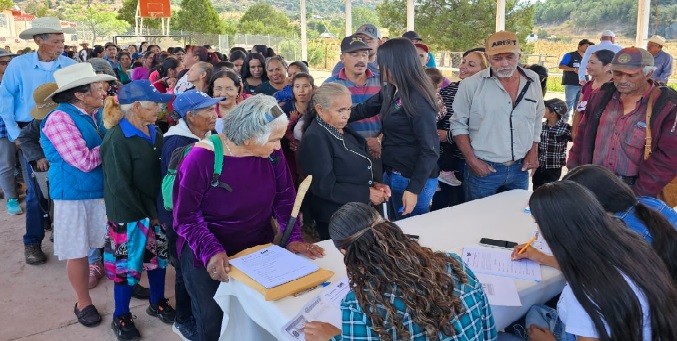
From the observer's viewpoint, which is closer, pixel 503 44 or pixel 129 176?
pixel 129 176

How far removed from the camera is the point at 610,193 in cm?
198

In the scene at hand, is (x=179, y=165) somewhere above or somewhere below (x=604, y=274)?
above

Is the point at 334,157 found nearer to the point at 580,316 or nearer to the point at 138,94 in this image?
the point at 138,94

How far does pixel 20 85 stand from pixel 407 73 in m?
3.52

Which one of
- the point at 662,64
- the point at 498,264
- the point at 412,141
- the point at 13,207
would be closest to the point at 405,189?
the point at 412,141

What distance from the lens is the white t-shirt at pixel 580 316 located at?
4.96ft

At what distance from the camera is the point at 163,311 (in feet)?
10.7

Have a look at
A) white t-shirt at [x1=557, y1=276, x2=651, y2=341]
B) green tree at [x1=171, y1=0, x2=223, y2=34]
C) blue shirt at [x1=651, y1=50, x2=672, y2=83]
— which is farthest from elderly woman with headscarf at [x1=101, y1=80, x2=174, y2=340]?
green tree at [x1=171, y1=0, x2=223, y2=34]

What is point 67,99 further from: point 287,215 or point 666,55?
point 666,55

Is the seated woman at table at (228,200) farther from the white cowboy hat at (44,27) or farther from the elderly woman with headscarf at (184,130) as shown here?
the white cowboy hat at (44,27)

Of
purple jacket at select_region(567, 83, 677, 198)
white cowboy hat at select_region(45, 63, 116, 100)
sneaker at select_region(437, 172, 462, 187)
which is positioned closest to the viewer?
purple jacket at select_region(567, 83, 677, 198)

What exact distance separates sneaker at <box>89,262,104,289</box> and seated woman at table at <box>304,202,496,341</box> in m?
2.81

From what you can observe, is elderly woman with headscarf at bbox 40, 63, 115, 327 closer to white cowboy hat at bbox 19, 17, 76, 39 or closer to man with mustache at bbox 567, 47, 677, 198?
white cowboy hat at bbox 19, 17, 76, 39

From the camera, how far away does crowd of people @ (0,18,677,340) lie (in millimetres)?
1515
